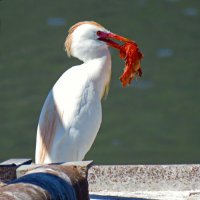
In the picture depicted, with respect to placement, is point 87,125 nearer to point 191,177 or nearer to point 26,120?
point 191,177

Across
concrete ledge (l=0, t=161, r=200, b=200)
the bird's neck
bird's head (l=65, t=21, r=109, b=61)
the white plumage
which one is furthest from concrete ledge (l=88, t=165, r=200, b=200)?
bird's head (l=65, t=21, r=109, b=61)

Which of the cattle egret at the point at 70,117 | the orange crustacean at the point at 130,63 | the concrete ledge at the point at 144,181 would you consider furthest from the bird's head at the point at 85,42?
the concrete ledge at the point at 144,181

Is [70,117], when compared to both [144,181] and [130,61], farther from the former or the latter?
[144,181]

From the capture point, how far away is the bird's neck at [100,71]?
6.90 meters

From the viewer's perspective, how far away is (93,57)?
708 centimetres

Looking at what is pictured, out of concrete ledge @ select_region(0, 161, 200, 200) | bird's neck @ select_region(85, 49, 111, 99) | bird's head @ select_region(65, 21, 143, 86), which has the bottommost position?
concrete ledge @ select_region(0, 161, 200, 200)

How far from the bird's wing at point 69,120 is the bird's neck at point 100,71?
90 mm

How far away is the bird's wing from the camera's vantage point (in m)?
6.70

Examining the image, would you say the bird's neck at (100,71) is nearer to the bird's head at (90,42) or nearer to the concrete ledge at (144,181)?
the bird's head at (90,42)

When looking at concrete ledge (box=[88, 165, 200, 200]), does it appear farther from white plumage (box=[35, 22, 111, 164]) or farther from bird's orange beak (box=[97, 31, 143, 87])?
bird's orange beak (box=[97, 31, 143, 87])

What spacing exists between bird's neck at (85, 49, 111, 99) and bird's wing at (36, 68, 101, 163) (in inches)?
3.5

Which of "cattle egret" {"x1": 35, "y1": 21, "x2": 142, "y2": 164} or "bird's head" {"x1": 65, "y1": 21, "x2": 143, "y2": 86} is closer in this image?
"cattle egret" {"x1": 35, "y1": 21, "x2": 142, "y2": 164}

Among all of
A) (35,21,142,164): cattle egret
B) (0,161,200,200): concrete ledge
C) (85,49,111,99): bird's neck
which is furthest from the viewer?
(85,49,111,99): bird's neck

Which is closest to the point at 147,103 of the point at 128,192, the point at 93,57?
the point at 93,57
